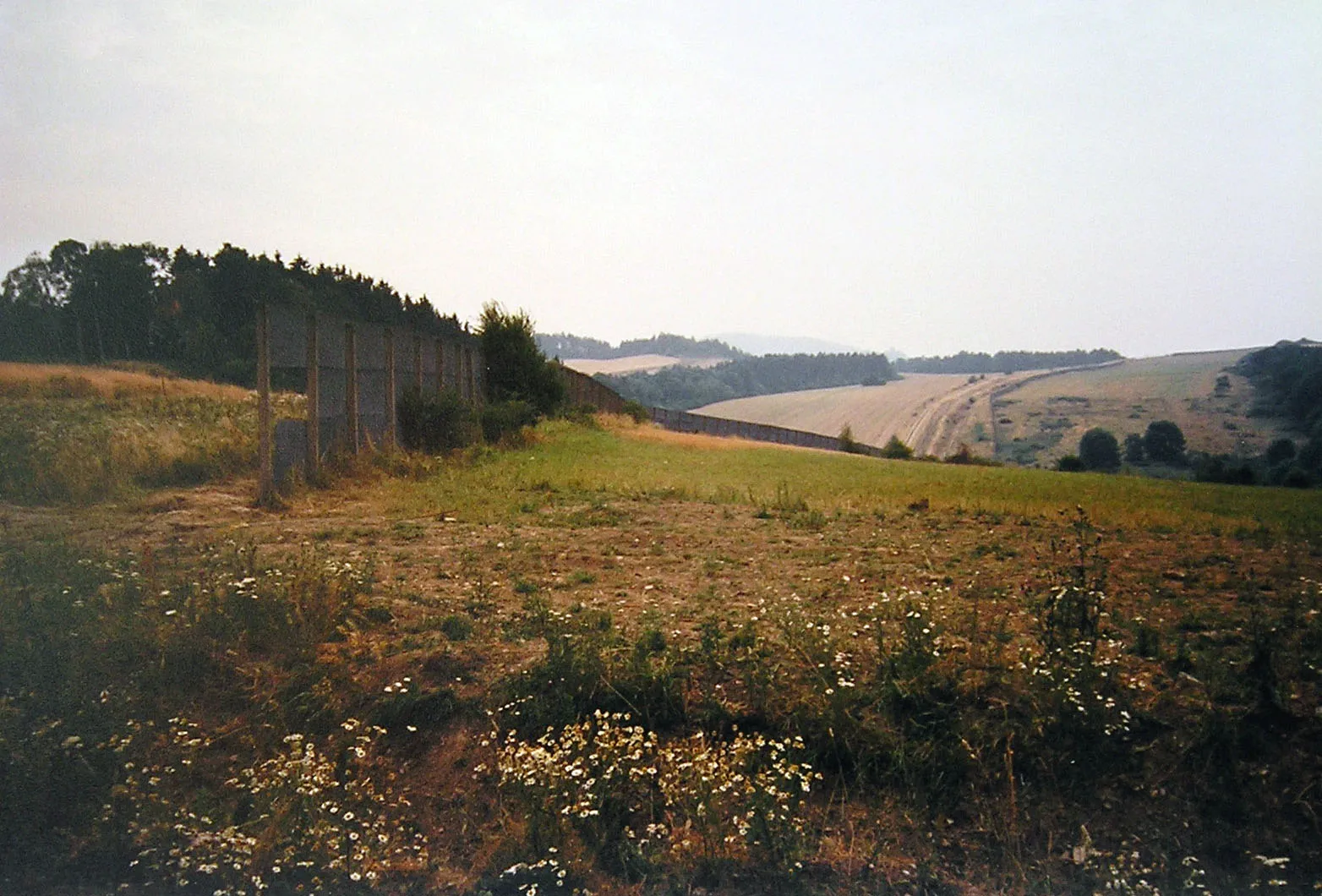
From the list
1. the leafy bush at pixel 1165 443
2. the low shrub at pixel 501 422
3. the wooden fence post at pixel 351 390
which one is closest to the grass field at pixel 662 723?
the leafy bush at pixel 1165 443

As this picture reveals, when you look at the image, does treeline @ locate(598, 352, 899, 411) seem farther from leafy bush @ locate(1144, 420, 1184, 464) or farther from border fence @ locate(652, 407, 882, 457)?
leafy bush @ locate(1144, 420, 1184, 464)

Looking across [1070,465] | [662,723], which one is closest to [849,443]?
[1070,465]

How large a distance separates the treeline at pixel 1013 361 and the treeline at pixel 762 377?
11.0 metres

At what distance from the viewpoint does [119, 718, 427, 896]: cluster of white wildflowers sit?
3910 millimetres

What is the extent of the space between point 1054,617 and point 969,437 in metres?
32.3

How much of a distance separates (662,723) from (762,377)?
86.5 meters

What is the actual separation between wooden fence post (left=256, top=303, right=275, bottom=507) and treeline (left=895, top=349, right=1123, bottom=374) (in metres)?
27.7

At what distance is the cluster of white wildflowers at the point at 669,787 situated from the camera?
3.90 metres

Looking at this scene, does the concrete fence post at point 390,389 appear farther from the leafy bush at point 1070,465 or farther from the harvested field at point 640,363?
the harvested field at point 640,363

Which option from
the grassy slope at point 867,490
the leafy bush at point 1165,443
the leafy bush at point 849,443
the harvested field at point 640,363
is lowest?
the leafy bush at point 849,443

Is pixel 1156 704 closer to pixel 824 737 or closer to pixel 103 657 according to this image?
pixel 824 737

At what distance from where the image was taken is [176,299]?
15.3 meters

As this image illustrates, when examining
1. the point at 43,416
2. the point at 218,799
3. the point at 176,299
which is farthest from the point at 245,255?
the point at 218,799

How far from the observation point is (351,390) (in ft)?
46.1
